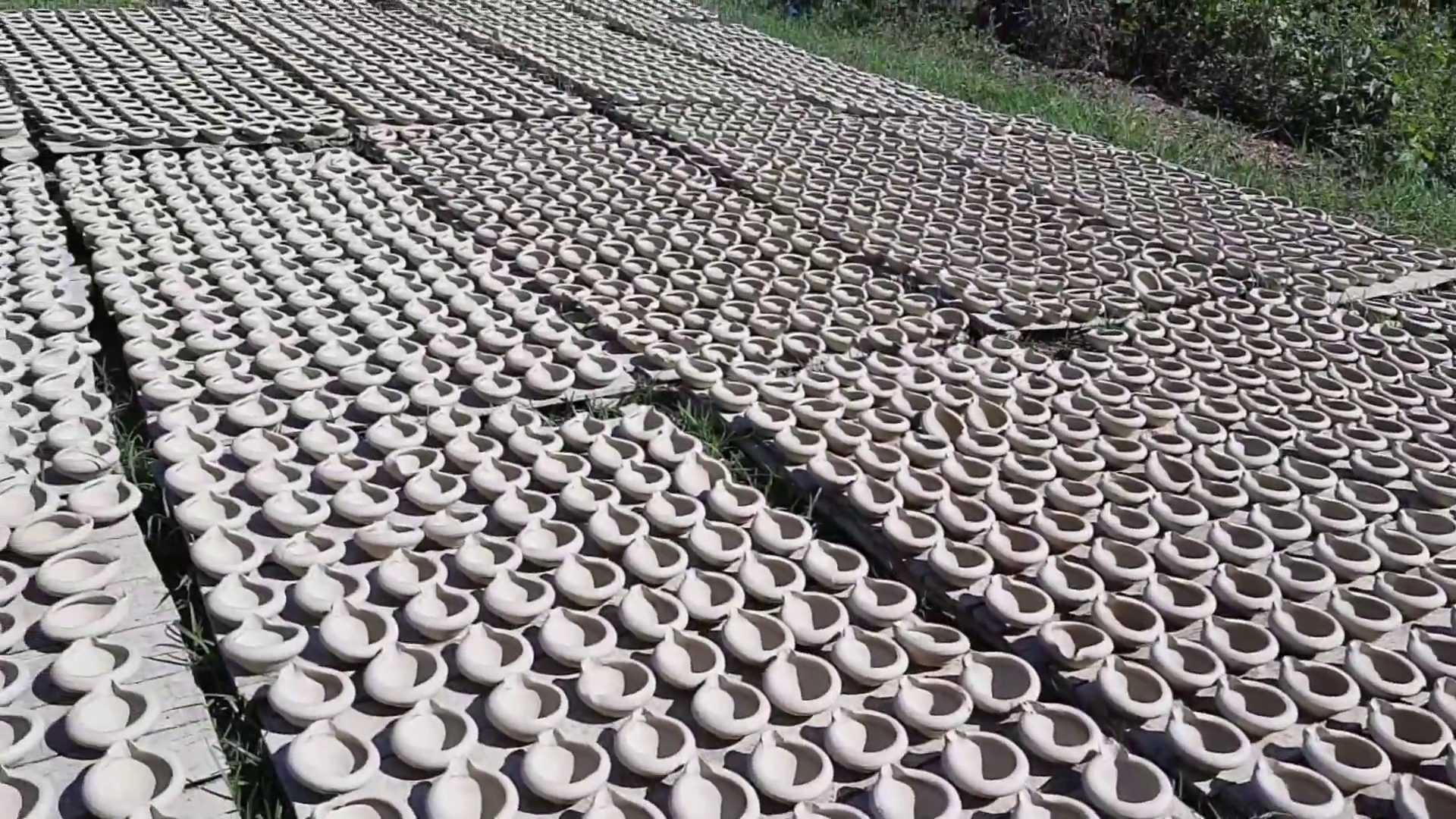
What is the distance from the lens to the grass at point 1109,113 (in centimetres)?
435

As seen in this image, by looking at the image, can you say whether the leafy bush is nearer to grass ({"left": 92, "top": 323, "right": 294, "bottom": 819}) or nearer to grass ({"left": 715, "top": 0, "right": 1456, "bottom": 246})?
grass ({"left": 715, "top": 0, "right": 1456, "bottom": 246})

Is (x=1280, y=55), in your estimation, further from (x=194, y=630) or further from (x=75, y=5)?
(x=75, y=5)

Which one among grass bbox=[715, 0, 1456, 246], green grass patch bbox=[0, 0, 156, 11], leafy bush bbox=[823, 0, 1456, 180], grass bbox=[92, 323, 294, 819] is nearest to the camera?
grass bbox=[92, 323, 294, 819]

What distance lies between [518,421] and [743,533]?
56cm

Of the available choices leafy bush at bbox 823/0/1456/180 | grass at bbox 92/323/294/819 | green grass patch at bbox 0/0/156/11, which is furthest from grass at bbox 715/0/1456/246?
grass at bbox 92/323/294/819

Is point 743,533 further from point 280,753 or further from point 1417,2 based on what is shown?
point 1417,2

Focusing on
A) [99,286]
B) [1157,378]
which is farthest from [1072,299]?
[99,286]

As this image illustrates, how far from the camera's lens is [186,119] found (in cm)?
399

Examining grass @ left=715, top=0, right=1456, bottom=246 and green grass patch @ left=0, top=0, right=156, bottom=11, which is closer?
grass @ left=715, top=0, right=1456, bottom=246

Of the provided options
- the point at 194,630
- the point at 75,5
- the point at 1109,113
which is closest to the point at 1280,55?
the point at 1109,113

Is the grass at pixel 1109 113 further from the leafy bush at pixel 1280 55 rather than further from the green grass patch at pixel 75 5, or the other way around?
the green grass patch at pixel 75 5

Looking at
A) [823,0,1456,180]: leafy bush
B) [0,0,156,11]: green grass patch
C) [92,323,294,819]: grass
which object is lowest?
[0,0,156,11]: green grass patch

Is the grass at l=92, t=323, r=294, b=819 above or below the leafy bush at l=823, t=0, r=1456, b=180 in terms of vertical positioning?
below

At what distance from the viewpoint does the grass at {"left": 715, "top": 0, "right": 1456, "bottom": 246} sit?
435 cm
